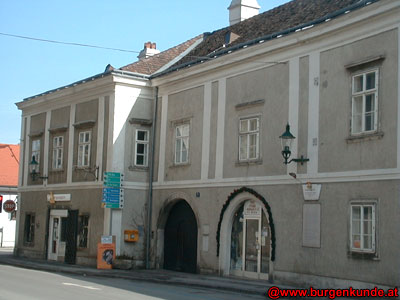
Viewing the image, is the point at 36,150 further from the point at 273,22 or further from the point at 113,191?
the point at 273,22

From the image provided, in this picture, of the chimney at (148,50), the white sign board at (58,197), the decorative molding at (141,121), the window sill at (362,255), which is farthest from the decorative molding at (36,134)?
the window sill at (362,255)

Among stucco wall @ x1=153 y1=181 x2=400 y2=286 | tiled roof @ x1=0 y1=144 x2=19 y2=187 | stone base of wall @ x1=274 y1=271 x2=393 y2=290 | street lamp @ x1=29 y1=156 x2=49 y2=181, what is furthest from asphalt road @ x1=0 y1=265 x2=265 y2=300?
tiled roof @ x1=0 y1=144 x2=19 y2=187

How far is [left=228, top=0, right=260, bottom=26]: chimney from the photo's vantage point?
32.2 meters

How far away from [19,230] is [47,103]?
22.5 ft

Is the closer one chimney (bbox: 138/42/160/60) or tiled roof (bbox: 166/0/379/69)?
tiled roof (bbox: 166/0/379/69)

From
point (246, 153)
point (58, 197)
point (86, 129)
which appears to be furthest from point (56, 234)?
point (246, 153)

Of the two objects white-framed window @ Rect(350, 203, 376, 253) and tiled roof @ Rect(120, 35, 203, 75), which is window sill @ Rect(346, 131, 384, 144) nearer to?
white-framed window @ Rect(350, 203, 376, 253)

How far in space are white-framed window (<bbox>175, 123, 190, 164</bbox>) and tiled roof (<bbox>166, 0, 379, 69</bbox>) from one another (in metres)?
2.58

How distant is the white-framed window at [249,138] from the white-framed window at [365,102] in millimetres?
4274

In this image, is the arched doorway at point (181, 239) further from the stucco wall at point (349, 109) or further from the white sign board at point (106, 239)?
the stucco wall at point (349, 109)

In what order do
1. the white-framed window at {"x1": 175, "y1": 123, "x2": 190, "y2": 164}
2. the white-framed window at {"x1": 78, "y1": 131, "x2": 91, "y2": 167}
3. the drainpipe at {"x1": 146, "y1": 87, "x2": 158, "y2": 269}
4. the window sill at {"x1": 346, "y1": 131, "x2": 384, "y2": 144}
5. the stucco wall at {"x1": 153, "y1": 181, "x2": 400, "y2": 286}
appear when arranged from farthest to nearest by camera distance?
1. the white-framed window at {"x1": 78, "y1": 131, "x2": 91, "y2": 167}
2. the drainpipe at {"x1": 146, "y1": 87, "x2": 158, "y2": 269}
3. the white-framed window at {"x1": 175, "y1": 123, "x2": 190, "y2": 164}
4. the window sill at {"x1": 346, "y1": 131, "x2": 384, "y2": 144}
5. the stucco wall at {"x1": 153, "y1": 181, "x2": 400, "y2": 286}

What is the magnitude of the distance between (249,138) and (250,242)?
11.5ft

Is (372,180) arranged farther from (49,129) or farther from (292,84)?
(49,129)

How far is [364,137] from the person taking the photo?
1786cm
